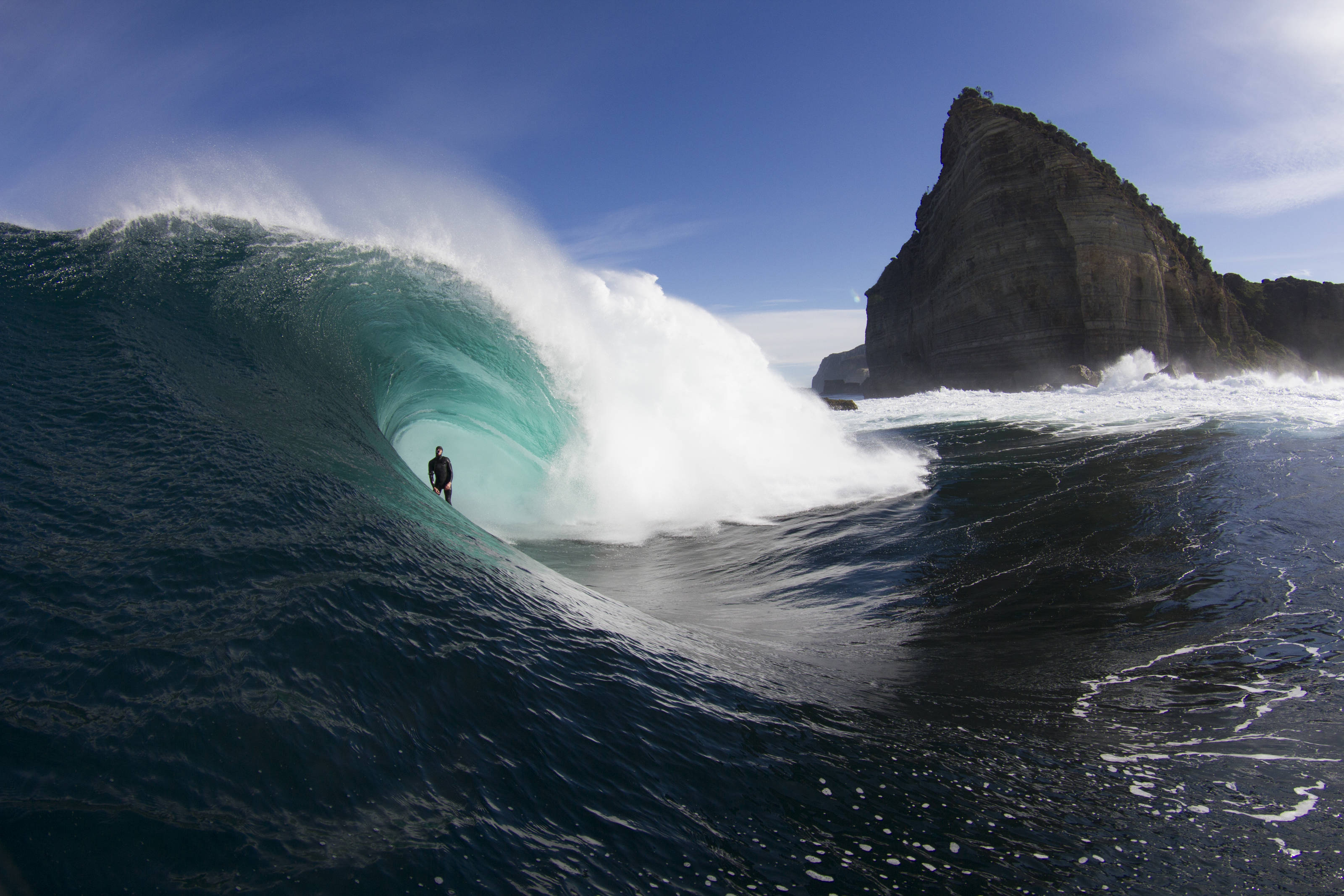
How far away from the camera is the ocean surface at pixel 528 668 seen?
1.83 metres

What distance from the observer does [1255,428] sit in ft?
45.8

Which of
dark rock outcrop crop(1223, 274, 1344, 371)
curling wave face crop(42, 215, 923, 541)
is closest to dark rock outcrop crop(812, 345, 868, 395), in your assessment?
dark rock outcrop crop(1223, 274, 1344, 371)

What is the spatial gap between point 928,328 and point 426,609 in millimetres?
53194

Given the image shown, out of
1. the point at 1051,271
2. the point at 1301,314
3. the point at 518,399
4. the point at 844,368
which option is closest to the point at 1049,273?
the point at 1051,271

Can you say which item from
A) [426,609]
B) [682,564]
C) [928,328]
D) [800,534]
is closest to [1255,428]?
[800,534]

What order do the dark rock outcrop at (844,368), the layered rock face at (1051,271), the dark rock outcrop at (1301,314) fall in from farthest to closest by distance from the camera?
the dark rock outcrop at (844,368) → the dark rock outcrop at (1301,314) → the layered rock face at (1051,271)

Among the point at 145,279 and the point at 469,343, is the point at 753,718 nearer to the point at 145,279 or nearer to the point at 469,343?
the point at 145,279

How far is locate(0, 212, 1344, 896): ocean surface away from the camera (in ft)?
6.02

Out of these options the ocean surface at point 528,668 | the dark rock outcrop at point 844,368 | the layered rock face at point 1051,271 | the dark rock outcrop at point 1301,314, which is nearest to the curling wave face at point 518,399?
the ocean surface at point 528,668

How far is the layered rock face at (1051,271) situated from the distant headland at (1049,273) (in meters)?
0.07

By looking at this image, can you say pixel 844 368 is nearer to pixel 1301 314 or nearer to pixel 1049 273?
pixel 1301 314

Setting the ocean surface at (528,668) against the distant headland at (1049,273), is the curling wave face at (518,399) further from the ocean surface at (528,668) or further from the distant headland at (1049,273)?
the distant headland at (1049,273)

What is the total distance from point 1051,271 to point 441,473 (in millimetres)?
42886

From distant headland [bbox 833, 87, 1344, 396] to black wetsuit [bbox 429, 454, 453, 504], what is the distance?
41.4 meters
